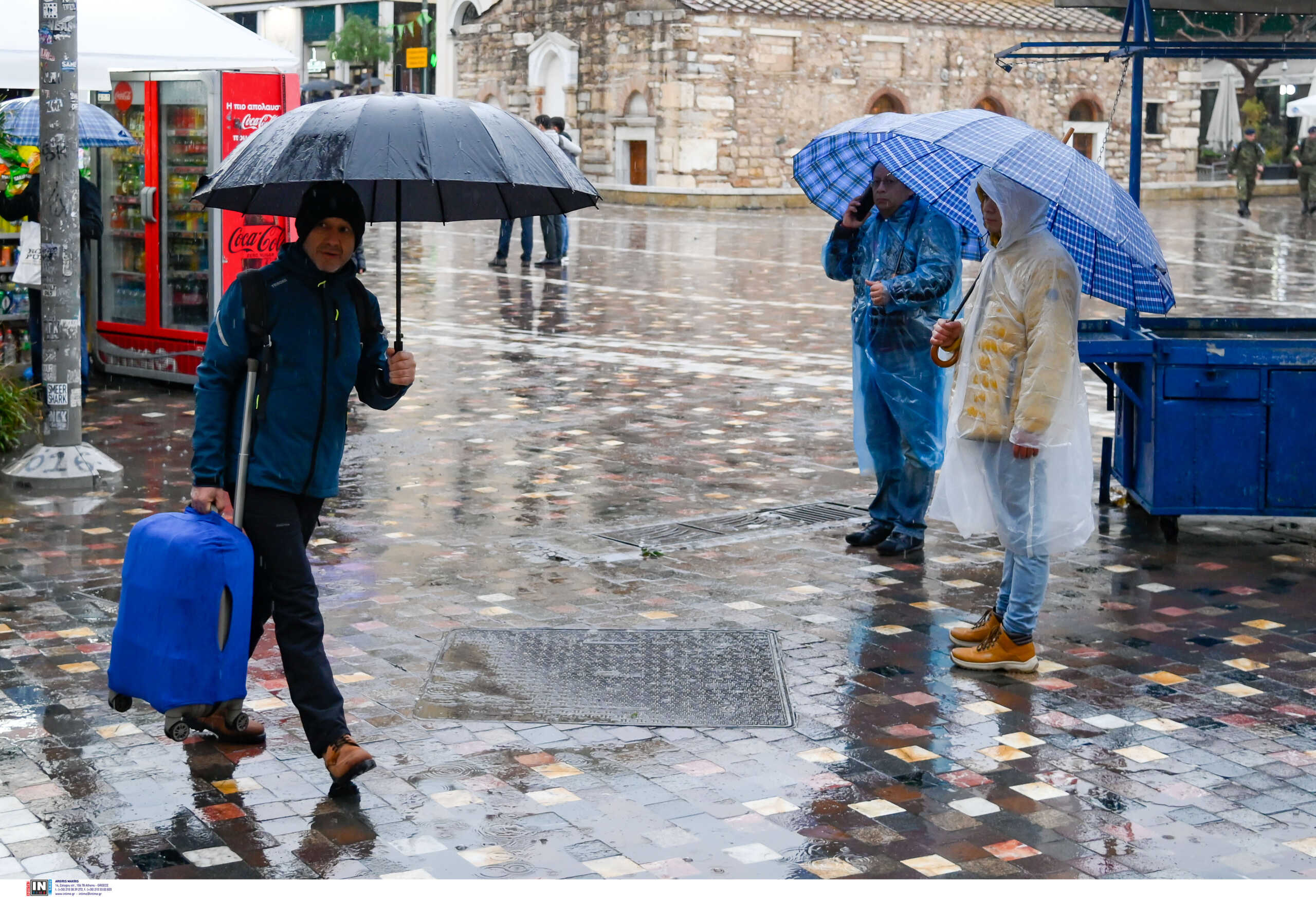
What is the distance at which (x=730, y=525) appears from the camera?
802 centimetres

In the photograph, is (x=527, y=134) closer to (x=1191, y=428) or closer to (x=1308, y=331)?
(x=1191, y=428)

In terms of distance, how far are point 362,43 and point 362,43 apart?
0.07 metres

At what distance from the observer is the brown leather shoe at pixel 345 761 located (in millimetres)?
4578

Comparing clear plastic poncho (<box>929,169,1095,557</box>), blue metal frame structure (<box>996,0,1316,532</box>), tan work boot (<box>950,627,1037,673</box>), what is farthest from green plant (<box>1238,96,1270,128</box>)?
tan work boot (<box>950,627,1037,673</box>)

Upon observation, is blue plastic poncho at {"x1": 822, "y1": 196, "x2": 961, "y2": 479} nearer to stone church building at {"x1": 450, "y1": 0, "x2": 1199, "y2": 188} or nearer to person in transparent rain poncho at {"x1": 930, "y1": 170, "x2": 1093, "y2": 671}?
person in transparent rain poncho at {"x1": 930, "y1": 170, "x2": 1093, "y2": 671}

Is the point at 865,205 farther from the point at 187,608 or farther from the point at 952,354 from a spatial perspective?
the point at 187,608

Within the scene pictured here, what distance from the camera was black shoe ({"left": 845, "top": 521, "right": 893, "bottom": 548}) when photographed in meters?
7.59

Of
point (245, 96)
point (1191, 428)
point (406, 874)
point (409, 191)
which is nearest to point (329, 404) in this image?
point (409, 191)

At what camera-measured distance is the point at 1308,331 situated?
28.2 ft

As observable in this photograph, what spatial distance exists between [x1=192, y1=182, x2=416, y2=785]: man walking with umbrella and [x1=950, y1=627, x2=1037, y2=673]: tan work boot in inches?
89.1

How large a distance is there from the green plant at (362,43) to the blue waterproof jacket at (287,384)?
48979 millimetres

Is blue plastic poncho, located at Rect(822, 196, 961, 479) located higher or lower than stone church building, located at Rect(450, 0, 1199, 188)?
lower

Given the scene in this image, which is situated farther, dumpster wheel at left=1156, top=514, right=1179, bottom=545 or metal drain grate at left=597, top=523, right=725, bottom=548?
dumpster wheel at left=1156, top=514, right=1179, bottom=545

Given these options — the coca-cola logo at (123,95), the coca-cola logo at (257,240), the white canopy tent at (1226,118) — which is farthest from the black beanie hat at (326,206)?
the white canopy tent at (1226,118)
